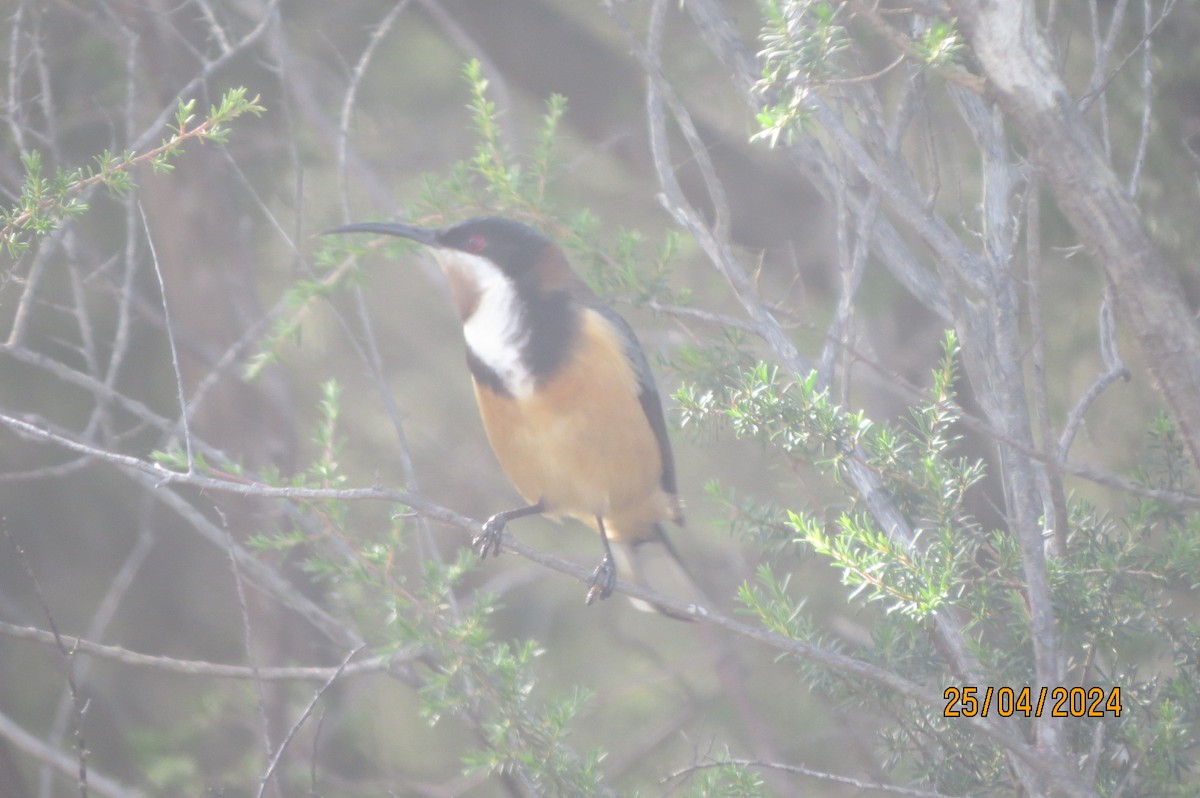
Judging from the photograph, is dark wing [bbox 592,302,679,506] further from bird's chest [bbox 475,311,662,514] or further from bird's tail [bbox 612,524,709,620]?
bird's tail [bbox 612,524,709,620]

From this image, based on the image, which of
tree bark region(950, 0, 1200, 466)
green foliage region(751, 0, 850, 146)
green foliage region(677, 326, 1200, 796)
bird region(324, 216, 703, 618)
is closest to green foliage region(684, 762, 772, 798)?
green foliage region(677, 326, 1200, 796)

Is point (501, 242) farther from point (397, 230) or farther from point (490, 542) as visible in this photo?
point (490, 542)

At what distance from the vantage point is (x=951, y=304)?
2672 mm

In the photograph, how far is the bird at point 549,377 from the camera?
386 cm

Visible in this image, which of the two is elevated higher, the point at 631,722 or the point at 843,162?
the point at 843,162

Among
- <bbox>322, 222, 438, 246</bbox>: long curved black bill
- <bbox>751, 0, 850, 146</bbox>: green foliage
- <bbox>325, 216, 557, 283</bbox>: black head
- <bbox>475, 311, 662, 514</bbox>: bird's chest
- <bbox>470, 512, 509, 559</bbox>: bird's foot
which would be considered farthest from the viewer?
<bbox>325, 216, 557, 283</bbox>: black head

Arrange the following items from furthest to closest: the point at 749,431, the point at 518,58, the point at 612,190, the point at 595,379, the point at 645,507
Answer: the point at 612,190
the point at 518,58
the point at 645,507
the point at 595,379
the point at 749,431

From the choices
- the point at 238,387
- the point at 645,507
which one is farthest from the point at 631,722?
the point at 238,387

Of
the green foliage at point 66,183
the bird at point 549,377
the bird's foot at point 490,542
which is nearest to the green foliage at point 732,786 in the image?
the bird at point 549,377

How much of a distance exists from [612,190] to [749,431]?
14.7ft

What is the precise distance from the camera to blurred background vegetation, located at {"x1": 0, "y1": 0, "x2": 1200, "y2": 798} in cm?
261

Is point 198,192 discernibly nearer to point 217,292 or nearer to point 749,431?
point 217,292

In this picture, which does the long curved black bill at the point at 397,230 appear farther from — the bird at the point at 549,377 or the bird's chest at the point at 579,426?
the bird's chest at the point at 579,426

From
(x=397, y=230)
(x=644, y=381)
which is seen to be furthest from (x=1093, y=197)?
(x=397, y=230)
